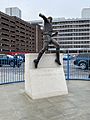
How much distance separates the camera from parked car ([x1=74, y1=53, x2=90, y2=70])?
17.2 metres

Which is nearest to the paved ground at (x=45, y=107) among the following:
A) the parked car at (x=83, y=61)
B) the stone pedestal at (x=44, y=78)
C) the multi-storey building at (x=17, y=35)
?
the stone pedestal at (x=44, y=78)

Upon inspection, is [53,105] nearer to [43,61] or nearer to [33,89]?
[33,89]

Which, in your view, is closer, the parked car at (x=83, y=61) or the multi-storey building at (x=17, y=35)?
the parked car at (x=83, y=61)

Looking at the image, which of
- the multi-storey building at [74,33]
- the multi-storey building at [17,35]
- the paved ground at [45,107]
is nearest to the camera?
the paved ground at [45,107]

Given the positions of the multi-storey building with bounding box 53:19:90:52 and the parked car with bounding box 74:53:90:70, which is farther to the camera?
the multi-storey building with bounding box 53:19:90:52

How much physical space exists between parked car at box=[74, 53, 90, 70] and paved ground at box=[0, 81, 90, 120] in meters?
10.3

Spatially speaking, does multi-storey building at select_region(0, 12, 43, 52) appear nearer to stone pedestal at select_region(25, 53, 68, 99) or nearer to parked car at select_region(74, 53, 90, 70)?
parked car at select_region(74, 53, 90, 70)

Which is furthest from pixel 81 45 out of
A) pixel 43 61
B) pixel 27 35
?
pixel 43 61

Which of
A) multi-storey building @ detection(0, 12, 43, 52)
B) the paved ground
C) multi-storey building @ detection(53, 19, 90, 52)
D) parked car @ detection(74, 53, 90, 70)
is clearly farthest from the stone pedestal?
multi-storey building @ detection(53, 19, 90, 52)

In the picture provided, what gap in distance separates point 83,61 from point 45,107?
1341 centimetres

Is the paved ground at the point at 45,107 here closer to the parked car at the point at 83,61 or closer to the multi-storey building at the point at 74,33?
the parked car at the point at 83,61

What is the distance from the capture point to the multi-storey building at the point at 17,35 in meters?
75.3

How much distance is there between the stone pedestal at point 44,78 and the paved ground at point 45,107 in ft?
1.00

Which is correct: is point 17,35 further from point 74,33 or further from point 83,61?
point 83,61
